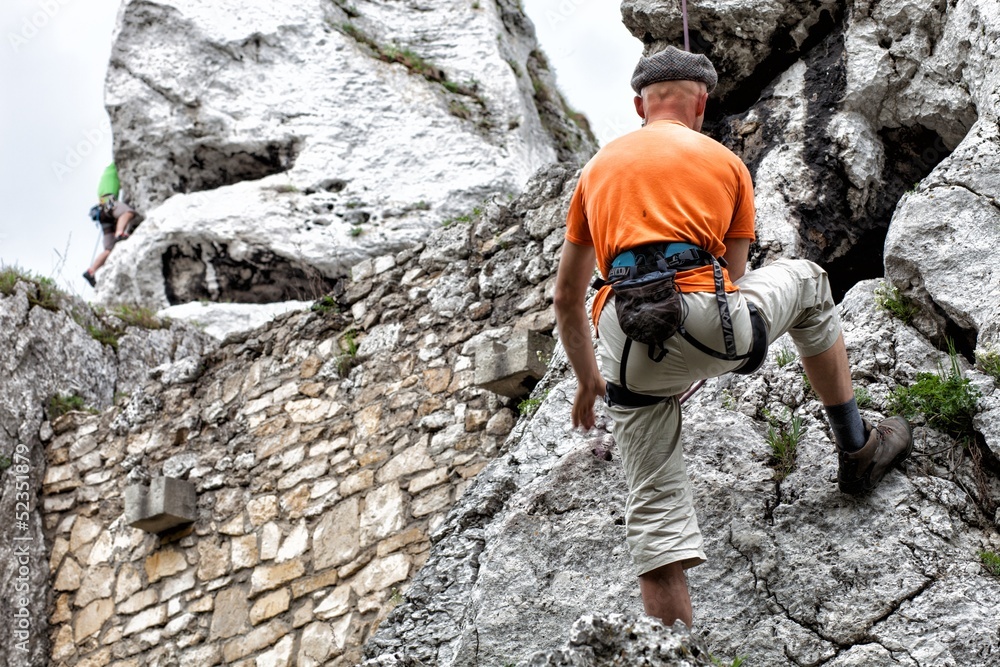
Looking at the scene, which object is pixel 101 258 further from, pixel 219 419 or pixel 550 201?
pixel 550 201

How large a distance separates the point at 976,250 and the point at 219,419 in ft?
14.1

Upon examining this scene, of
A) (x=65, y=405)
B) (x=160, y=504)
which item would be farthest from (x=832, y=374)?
(x=65, y=405)

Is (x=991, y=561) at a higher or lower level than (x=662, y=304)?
lower

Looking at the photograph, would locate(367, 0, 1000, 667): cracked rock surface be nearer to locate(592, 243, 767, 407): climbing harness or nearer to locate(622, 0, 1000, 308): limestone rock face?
locate(622, 0, 1000, 308): limestone rock face

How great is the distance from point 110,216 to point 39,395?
14.5ft

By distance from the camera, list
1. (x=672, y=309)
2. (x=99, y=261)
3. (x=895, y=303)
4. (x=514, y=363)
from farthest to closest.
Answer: (x=99, y=261) → (x=514, y=363) → (x=895, y=303) → (x=672, y=309)

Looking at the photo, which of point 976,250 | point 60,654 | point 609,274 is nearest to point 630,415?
point 609,274

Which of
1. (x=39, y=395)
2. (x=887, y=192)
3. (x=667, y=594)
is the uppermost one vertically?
(x=39, y=395)

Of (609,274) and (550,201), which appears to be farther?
→ (550,201)

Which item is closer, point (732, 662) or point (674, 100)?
point (732, 662)

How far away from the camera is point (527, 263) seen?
5.32 m

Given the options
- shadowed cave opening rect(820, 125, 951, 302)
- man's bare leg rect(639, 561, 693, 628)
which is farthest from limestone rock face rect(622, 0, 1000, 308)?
man's bare leg rect(639, 561, 693, 628)

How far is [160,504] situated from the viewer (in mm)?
5664

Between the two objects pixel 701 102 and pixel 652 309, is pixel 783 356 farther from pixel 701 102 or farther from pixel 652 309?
pixel 652 309
